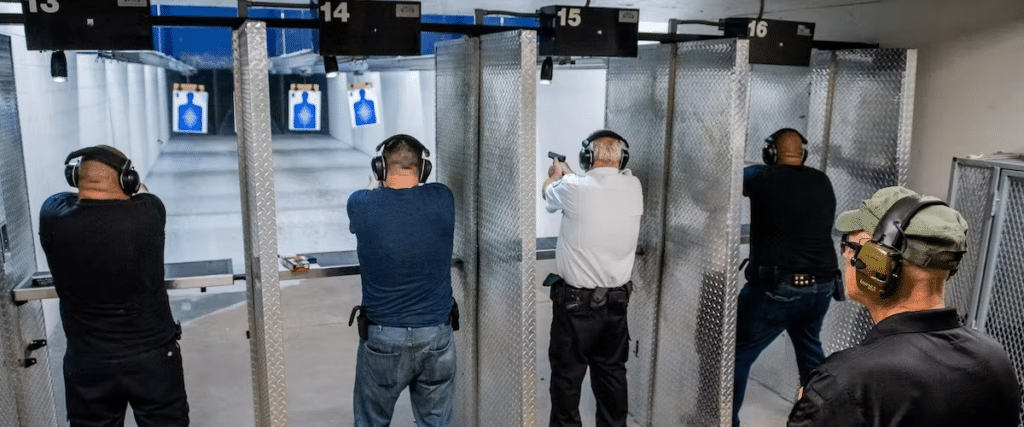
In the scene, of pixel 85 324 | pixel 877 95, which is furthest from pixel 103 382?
pixel 877 95

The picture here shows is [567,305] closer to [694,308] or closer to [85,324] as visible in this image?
[694,308]

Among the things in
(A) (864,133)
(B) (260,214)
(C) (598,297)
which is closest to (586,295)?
(C) (598,297)

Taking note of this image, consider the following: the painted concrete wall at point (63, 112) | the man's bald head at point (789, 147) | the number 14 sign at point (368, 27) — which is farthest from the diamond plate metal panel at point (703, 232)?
the painted concrete wall at point (63, 112)

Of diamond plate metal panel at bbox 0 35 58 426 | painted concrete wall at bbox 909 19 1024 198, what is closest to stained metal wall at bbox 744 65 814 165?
painted concrete wall at bbox 909 19 1024 198

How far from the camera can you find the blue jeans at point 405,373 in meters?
2.98

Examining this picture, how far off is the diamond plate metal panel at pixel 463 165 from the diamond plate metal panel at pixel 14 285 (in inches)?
68.6

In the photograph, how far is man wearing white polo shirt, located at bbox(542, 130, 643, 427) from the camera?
10.7 ft

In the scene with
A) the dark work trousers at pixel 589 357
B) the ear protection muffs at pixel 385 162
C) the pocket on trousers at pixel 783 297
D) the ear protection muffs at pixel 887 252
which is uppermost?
the ear protection muffs at pixel 385 162

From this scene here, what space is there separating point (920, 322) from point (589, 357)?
1.96 metres

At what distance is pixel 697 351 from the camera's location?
3564 millimetres

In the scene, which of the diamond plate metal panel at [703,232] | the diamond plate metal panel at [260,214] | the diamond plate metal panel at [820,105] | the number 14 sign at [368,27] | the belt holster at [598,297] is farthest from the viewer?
the diamond plate metal panel at [820,105]

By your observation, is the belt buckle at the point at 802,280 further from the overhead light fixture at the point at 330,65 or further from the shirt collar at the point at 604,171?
the overhead light fixture at the point at 330,65

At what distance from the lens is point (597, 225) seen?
3.25 metres

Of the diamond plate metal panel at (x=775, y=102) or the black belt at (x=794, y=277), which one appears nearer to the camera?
the black belt at (x=794, y=277)
